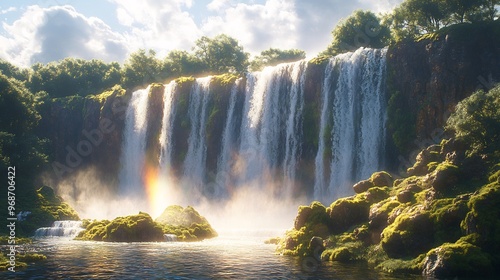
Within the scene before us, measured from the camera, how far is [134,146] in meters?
71.2

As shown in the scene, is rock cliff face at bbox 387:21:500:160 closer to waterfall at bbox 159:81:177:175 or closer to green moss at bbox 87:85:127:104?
waterfall at bbox 159:81:177:175

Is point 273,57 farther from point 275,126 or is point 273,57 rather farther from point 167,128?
point 275,126

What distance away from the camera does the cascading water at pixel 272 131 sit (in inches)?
2000

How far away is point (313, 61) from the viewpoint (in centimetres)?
5672

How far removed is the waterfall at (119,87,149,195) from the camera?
69.4 meters

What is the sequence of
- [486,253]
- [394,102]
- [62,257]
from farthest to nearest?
1. [394,102]
2. [62,257]
3. [486,253]

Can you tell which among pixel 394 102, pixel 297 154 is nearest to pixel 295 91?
pixel 297 154

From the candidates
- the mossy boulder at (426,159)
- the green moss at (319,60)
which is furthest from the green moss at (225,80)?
the mossy boulder at (426,159)

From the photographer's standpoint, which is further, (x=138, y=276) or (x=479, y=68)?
(x=479, y=68)

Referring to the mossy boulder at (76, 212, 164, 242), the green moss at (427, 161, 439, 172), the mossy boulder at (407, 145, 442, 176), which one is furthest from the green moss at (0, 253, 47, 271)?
the mossy boulder at (407, 145, 442, 176)

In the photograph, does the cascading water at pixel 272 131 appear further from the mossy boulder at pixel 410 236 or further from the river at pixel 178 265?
the mossy boulder at pixel 410 236

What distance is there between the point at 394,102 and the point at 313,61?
12139 millimetres

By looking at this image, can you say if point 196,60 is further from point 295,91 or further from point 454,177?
point 454,177

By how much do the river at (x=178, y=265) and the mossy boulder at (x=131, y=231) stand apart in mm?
5148
